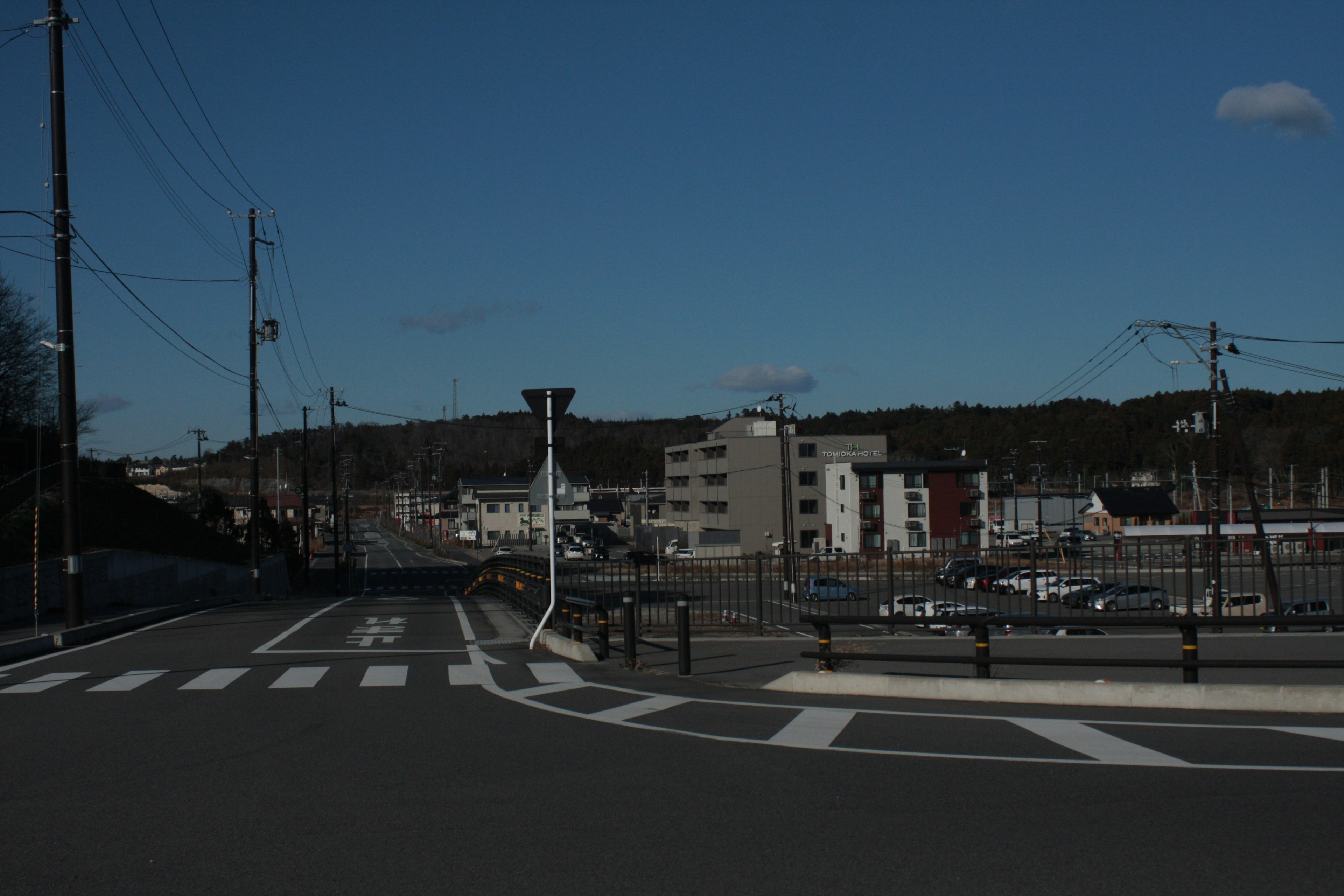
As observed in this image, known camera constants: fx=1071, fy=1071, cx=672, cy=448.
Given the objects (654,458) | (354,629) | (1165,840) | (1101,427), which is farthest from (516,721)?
(654,458)

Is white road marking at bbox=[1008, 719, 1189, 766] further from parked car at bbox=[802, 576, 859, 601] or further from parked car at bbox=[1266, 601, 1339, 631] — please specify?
parked car at bbox=[1266, 601, 1339, 631]

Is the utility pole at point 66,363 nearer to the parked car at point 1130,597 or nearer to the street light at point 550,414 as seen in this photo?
the street light at point 550,414

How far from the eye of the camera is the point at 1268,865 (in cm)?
548

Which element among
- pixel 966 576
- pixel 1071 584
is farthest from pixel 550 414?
pixel 1071 584

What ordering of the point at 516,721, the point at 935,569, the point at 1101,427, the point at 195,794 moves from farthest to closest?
1. the point at 1101,427
2. the point at 935,569
3. the point at 516,721
4. the point at 195,794

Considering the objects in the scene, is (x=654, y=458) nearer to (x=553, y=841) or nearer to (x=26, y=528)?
(x=26, y=528)

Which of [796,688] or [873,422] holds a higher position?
[873,422]

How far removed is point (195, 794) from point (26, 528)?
1013 inches

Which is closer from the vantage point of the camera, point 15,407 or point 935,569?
point 935,569

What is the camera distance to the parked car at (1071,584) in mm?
18000

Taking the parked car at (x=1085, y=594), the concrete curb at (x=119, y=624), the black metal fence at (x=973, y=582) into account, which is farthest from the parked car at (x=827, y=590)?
the concrete curb at (x=119, y=624)

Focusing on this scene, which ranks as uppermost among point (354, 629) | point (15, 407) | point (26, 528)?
point (15, 407)

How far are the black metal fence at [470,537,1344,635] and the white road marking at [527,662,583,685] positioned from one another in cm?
218

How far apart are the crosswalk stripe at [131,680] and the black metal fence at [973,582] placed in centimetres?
626
